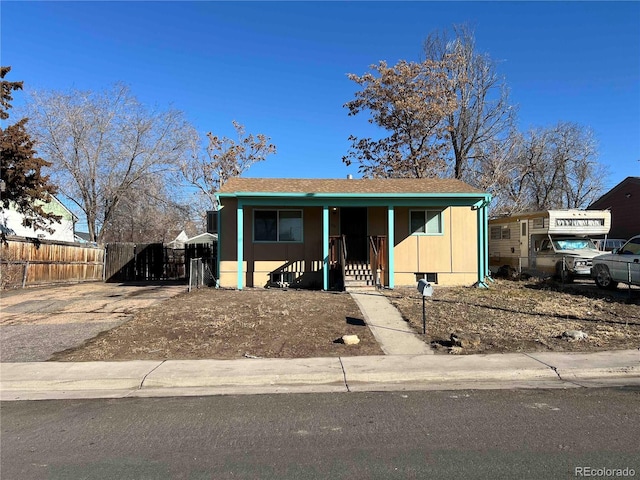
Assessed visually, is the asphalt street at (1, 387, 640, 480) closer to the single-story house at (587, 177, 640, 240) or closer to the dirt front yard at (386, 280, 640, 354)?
the dirt front yard at (386, 280, 640, 354)

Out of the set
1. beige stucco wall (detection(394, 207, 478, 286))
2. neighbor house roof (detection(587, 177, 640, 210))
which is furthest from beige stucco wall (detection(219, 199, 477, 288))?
neighbor house roof (detection(587, 177, 640, 210))

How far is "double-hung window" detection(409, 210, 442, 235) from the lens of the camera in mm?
16156

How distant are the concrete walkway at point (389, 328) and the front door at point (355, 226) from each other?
356 centimetres

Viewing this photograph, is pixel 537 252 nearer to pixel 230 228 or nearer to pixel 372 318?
pixel 372 318

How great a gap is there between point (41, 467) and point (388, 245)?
12262 millimetres

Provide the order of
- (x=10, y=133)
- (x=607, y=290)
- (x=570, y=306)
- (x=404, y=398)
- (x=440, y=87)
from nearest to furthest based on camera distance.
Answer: (x=404, y=398) < (x=570, y=306) < (x=607, y=290) < (x=10, y=133) < (x=440, y=87)

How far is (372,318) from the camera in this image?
1036 cm

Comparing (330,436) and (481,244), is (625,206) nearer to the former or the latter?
(481,244)

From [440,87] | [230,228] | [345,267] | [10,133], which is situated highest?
[440,87]

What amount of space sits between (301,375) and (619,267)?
39.2 ft

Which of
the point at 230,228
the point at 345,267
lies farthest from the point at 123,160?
the point at 345,267

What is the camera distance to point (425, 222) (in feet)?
53.2

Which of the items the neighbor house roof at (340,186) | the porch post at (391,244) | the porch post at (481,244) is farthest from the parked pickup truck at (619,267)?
the porch post at (391,244)

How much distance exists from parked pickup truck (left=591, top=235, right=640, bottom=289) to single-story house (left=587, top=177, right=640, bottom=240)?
21676mm
